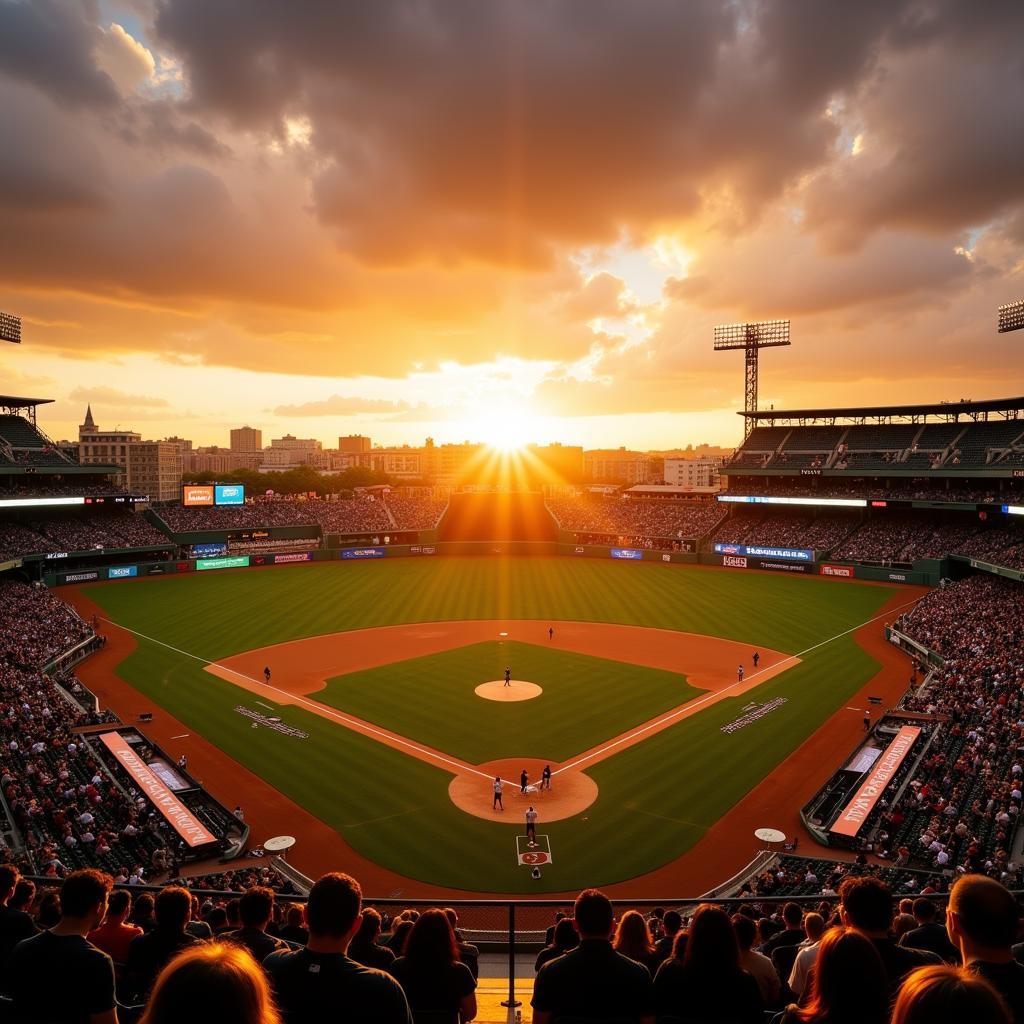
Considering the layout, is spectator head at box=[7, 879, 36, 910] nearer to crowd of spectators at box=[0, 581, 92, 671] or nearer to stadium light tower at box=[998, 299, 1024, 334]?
crowd of spectators at box=[0, 581, 92, 671]

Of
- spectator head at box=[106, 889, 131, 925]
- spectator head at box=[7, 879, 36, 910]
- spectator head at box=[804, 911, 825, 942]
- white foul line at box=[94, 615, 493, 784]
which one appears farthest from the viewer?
white foul line at box=[94, 615, 493, 784]

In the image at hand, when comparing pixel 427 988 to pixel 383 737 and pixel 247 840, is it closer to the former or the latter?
pixel 247 840

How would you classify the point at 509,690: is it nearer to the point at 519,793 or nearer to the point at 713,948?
the point at 519,793

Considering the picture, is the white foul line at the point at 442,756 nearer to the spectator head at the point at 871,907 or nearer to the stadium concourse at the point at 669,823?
the stadium concourse at the point at 669,823

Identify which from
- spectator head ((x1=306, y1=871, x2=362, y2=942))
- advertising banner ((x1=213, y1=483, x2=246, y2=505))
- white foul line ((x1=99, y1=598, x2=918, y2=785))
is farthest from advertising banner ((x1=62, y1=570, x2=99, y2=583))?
spectator head ((x1=306, y1=871, x2=362, y2=942))

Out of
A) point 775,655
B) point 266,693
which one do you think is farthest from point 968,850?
point 266,693

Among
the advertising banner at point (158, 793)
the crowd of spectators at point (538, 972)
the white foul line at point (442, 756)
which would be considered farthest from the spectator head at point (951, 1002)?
the white foul line at point (442, 756)
